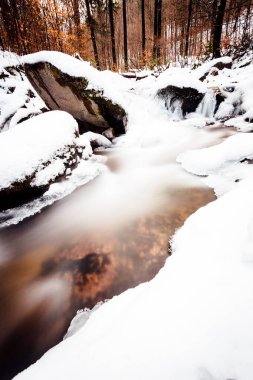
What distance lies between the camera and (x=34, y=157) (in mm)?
3332

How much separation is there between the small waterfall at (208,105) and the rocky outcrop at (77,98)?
2675 mm

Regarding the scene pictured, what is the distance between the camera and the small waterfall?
268 inches

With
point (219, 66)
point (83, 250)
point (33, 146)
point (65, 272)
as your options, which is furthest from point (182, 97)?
point (65, 272)

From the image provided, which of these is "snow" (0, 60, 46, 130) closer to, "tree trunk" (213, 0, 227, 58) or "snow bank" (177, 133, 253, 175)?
"snow bank" (177, 133, 253, 175)

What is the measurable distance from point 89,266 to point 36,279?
51 centimetres

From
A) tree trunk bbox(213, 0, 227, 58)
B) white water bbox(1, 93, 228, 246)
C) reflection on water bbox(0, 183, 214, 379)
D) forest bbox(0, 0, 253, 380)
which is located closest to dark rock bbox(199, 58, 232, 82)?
forest bbox(0, 0, 253, 380)

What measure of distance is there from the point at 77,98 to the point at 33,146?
2.70 m

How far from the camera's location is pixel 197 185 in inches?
131

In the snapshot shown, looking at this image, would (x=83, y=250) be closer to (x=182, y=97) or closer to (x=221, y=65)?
(x=182, y=97)

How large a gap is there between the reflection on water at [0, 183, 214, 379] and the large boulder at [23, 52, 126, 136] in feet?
12.1

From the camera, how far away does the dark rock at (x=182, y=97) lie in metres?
6.97

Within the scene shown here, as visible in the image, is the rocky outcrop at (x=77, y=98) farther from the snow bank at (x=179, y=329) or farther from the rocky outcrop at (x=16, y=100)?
the snow bank at (x=179, y=329)

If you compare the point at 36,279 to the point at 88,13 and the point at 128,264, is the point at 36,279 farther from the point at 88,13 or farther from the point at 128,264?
the point at 88,13

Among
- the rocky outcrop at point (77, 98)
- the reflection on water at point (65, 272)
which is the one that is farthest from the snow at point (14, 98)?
the reflection on water at point (65, 272)
